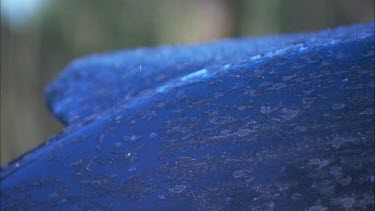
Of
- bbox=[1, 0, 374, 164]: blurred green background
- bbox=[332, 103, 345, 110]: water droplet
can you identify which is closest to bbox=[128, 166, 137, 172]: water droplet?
bbox=[332, 103, 345, 110]: water droplet

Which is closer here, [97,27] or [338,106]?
[338,106]

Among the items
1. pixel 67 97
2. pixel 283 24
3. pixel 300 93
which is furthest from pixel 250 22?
pixel 300 93

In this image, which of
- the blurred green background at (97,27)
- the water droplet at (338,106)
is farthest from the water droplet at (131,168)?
the blurred green background at (97,27)

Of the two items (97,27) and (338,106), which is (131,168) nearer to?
(338,106)

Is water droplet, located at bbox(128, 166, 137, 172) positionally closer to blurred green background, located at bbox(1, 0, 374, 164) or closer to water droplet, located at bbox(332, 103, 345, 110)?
water droplet, located at bbox(332, 103, 345, 110)

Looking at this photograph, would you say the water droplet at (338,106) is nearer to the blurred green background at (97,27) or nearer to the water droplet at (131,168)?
the water droplet at (131,168)

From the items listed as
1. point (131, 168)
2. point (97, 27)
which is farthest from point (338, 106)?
point (97, 27)

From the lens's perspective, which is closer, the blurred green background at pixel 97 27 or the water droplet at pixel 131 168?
the water droplet at pixel 131 168

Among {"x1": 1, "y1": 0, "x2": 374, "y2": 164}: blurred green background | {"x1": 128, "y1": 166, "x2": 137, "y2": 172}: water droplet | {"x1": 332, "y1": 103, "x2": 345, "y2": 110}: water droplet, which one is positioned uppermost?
{"x1": 332, "y1": 103, "x2": 345, "y2": 110}: water droplet
